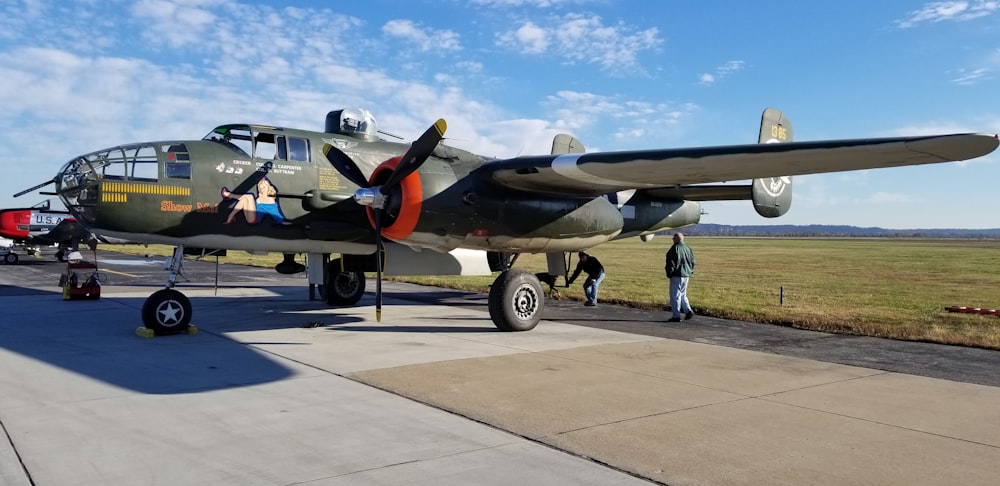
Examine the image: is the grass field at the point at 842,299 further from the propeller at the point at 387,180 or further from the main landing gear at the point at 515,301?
the propeller at the point at 387,180

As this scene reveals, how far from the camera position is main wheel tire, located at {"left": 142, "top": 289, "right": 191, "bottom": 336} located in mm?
10586

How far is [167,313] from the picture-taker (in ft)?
35.1

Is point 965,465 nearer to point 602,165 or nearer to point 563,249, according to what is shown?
point 602,165

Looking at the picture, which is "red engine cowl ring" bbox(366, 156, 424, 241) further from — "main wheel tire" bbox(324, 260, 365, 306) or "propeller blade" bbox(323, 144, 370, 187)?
"main wheel tire" bbox(324, 260, 365, 306)

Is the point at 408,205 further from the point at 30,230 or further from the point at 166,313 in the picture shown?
the point at 30,230

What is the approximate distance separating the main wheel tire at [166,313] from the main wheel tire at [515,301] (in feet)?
16.7

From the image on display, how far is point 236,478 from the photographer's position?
15.1 feet

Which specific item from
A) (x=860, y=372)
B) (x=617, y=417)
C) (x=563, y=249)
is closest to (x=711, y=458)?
(x=617, y=417)

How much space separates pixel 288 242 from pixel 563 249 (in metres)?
5.13

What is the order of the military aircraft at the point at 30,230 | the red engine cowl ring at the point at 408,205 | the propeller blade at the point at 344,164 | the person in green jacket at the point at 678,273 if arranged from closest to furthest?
1. the red engine cowl ring at the point at 408,205
2. the propeller blade at the point at 344,164
3. the person in green jacket at the point at 678,273
4. the military aircraft at the point at 30,230

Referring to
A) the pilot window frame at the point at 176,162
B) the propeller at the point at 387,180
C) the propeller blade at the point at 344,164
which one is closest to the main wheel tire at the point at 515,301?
the propeller at the point at 387,180

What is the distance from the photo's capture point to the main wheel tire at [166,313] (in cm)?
1059

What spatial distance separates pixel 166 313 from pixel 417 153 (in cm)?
479

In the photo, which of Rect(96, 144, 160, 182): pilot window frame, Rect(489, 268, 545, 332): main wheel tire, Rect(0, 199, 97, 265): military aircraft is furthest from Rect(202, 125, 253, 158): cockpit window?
Rect(0, 199, 97, 265): military aircraft
